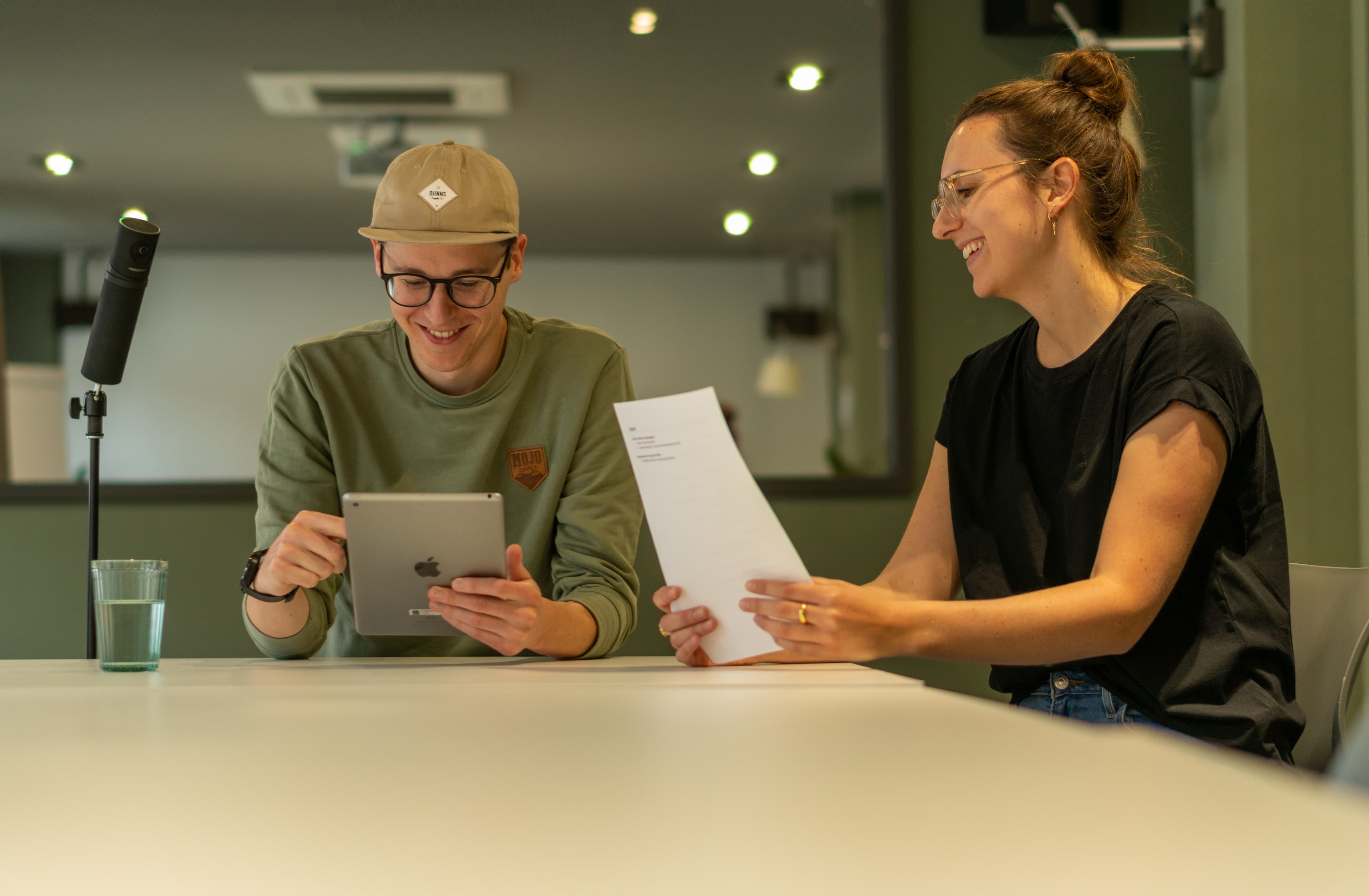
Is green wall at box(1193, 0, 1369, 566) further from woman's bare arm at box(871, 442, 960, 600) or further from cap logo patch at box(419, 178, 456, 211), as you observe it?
cap logo patch at box(419, 178, 456, 211)

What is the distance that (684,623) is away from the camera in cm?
131

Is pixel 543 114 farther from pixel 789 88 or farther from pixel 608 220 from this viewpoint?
pixel 789 88

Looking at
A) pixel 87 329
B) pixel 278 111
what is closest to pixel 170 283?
pixel 87 329

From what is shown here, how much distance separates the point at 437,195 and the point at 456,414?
1.12 feet

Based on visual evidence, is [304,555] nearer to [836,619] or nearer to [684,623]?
[684,623]

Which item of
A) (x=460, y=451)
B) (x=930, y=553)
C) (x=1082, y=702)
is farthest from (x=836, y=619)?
(x=460, y=451)

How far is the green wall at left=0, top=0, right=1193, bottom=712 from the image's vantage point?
2.42 m

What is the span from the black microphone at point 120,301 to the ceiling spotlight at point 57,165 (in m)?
1.07

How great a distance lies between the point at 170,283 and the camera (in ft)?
8.13

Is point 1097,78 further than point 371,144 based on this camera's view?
No

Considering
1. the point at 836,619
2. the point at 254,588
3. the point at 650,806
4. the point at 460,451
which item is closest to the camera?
the point at 650,806

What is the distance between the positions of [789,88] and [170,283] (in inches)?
59.4

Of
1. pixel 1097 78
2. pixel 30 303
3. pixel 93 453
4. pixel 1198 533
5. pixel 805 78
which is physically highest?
pixel 805 78

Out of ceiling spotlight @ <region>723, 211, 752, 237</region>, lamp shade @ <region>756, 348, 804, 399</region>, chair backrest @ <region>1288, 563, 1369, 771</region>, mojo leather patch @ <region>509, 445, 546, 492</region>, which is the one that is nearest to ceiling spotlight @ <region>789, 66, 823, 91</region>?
ceiling spotlight @ <region>723, 211, 752, 237</region>
